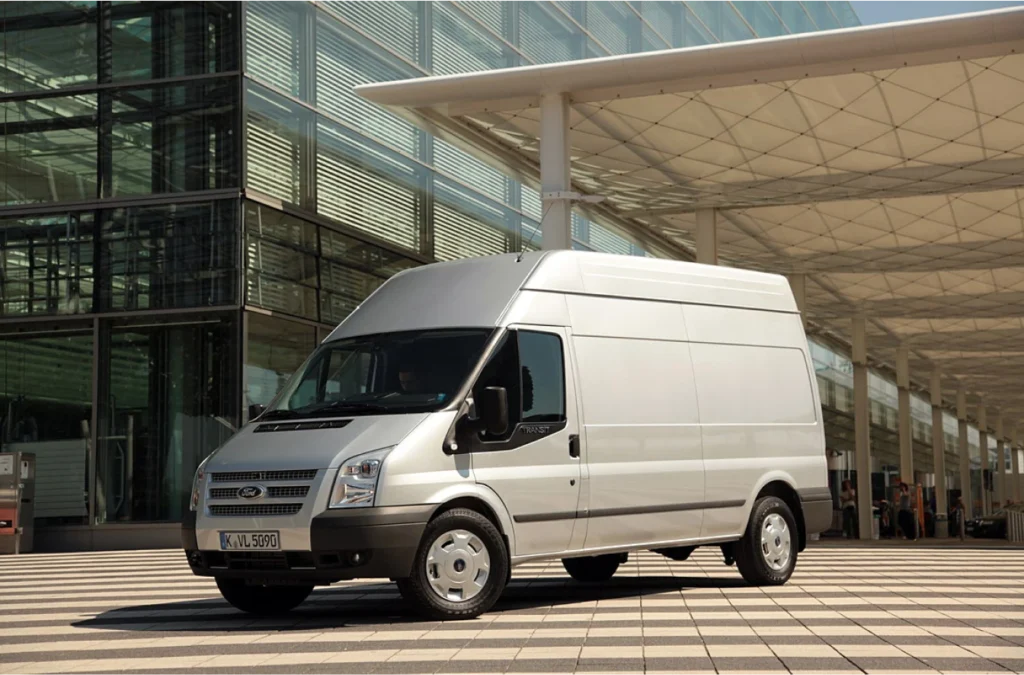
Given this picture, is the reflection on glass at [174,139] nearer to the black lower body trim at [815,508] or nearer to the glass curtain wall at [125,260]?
the glass curtain wall at [125,260]

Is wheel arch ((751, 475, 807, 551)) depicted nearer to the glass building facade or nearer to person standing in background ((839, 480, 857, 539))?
the glass building facade

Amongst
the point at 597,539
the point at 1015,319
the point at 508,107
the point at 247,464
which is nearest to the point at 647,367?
the point at 597,539

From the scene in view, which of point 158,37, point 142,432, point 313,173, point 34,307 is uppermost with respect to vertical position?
point 158,37

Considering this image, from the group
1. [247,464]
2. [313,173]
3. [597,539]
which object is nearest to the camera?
[247,464]

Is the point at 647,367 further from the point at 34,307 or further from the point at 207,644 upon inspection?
the point at 34,307

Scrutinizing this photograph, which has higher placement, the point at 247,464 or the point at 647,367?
the point at 647,367

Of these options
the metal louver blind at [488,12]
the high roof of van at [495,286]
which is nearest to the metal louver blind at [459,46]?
the metal louver blind at [488,12]

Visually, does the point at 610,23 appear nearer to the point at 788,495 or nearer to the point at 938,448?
the point at 788,495

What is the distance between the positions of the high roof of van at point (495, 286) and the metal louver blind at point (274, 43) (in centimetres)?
1166

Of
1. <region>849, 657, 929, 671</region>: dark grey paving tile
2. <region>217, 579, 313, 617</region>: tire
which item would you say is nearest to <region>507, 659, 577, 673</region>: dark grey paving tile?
<region>849, 657, 929, 671</region>: dark grey paving tile

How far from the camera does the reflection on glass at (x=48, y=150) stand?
22.3 m

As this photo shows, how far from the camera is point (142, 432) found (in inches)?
853

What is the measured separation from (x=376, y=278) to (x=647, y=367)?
14.2m

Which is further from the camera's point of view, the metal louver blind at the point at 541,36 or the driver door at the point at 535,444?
the metal louver blind at the point at 541,36
